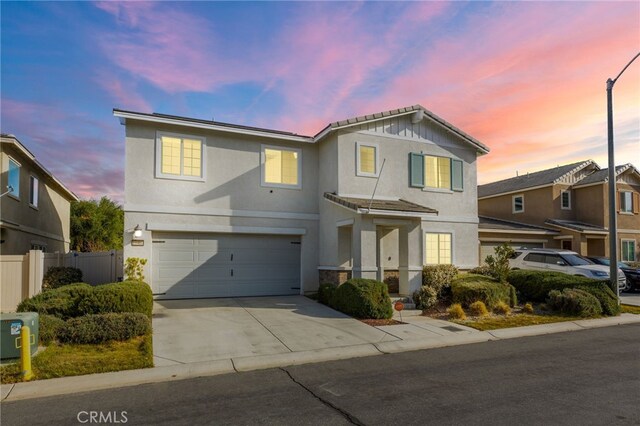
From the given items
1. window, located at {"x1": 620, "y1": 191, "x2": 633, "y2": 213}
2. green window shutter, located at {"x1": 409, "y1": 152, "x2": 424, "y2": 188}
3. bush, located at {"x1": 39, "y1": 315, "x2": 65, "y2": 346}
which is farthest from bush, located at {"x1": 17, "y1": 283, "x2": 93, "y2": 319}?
window, located at {"x1": 620, "y1": 191, "x2": 633, "y2": 213}

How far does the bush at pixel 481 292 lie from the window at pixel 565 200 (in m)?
17.2

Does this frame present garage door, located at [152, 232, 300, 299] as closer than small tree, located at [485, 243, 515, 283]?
Yes

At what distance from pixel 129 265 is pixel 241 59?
759 cm

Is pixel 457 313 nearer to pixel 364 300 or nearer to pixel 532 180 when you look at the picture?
pixel 364 300

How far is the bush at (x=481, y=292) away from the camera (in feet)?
44.3

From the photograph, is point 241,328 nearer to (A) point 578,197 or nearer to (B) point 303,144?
(B) point 303,144

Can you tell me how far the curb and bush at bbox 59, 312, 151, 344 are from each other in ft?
6.08

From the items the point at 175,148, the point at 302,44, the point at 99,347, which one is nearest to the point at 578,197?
the point at 302,44

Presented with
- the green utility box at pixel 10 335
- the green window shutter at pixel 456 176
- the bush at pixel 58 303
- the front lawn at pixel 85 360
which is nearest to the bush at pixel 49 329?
the front lawn at pixel 85 360

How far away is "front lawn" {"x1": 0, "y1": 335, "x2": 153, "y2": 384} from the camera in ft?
23.1

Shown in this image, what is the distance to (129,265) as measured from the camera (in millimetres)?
13484

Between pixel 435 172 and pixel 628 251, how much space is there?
19.8 m

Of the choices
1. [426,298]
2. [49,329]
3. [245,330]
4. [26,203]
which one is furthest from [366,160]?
[26,203]

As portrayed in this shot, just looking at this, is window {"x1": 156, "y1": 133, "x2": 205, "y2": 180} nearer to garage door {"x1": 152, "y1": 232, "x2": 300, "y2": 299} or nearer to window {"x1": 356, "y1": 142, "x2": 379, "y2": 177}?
garage door {"x1": 152, "y1": 232, "x2": 300, "y2": 299}
